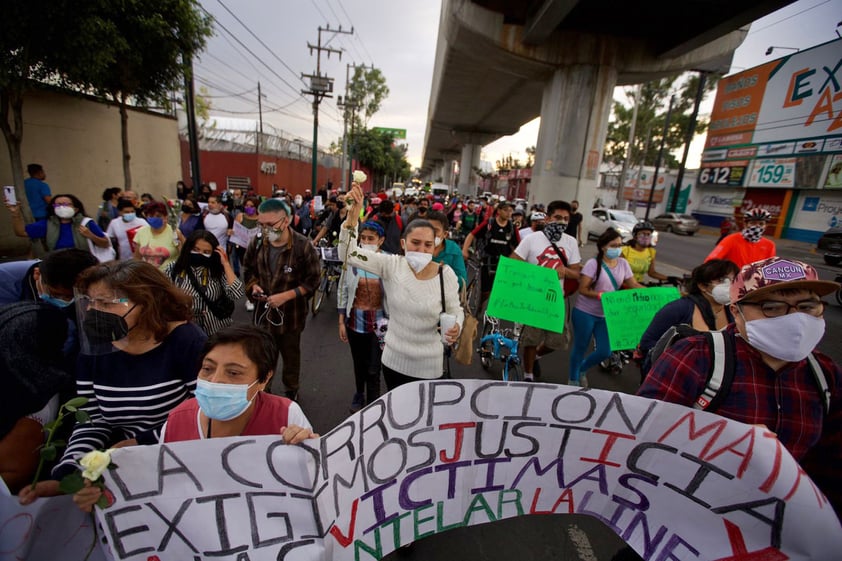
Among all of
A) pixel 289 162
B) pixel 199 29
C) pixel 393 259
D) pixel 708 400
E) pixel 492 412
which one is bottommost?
pixel 492 412

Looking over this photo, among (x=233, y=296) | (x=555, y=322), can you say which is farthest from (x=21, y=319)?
(x=555, y=322)

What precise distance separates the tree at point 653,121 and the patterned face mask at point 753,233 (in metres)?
39.0

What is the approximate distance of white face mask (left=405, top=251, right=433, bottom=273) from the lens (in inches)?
99.0

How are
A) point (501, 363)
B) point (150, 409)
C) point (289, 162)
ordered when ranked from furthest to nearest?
point (289, 162)
point (501, 363)
point (150, 409)

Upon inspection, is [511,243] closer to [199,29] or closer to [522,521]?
[522,521]

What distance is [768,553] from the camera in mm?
1312

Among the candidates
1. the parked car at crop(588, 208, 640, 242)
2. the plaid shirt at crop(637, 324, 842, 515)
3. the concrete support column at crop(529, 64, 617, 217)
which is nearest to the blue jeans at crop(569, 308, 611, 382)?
the plaid shirt at crop(637, 324, 842, 515)

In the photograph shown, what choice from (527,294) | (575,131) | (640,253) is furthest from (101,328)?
(575,131)

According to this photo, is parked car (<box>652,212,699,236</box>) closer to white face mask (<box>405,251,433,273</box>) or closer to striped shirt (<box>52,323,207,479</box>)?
white face mask (<box>405,251,433,273</box>)

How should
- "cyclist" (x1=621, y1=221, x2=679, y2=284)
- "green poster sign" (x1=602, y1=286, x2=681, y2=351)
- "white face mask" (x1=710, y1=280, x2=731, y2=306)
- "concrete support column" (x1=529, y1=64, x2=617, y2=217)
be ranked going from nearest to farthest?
"white face mask" (x1=710, y1=280, x2=731, y2=306)
"green poster sign" (x1=602, y1=286, x2=681, y2=351)
"cyclist" (x1=621, y1=221, x2=679, y2=284)
"concrete support column" (x1=529, y1=64, x2=617, y2=217)

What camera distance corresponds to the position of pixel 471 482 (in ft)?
5.17

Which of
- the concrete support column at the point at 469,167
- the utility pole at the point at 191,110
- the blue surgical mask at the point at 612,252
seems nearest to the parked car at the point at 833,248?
the blue surgical mask at the point at 612,252

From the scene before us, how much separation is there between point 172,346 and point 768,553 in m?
2.47

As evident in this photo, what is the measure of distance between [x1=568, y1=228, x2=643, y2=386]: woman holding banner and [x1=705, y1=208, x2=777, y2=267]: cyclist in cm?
163
